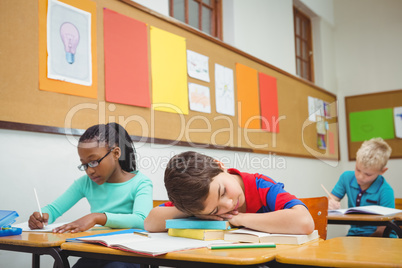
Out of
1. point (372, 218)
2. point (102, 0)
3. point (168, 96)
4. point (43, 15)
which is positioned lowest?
point (372, 218)

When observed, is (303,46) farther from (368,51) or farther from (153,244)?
(153,244)

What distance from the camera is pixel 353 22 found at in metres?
5.54

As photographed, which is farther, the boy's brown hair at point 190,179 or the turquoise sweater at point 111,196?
the turquoise sweater at point 111,196

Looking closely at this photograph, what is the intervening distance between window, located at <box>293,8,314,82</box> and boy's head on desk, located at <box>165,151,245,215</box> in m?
4.02

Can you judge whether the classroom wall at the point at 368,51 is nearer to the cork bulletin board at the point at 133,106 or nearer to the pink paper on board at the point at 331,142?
the pink paper on board at the point at 331,142

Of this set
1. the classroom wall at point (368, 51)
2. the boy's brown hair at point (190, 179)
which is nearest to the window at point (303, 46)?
the classroom wall at point (368, 51)

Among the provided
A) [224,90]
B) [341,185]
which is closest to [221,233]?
[341,185]

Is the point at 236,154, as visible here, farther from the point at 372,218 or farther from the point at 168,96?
the point at 372,218

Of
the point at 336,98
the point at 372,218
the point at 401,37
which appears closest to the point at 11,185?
the point at 372,218

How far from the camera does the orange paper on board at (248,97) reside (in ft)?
11.6

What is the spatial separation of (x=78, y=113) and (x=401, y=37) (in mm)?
4405

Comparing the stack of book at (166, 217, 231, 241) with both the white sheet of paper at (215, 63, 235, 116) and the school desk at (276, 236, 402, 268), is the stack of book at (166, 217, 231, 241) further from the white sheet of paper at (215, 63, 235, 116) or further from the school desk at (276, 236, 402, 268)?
the white sheet of paper at (215, 63, 235, 116)

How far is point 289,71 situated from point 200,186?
3540 millimetres

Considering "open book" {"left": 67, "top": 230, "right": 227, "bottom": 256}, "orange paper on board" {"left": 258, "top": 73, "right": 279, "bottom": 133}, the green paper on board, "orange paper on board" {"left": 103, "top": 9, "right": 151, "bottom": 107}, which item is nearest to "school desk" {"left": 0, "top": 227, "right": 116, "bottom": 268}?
"open book" {"left": 67, "top": 230, "right": 227, "bottom": 256}
